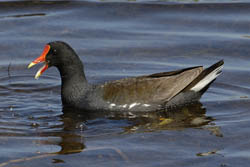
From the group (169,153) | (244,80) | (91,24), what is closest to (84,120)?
(169,153)

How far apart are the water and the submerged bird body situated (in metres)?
0.16

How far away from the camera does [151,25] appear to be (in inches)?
452

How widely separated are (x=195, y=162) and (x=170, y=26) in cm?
592

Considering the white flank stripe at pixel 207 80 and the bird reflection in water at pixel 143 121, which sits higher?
the white flank stripe at pixel 207 80

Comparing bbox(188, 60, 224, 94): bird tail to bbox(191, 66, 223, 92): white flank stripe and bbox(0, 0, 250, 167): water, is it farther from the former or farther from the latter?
bbox(0, 0, 250, 167): water

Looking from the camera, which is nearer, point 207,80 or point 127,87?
point 127,87

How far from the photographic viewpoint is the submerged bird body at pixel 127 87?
7759 millimetres

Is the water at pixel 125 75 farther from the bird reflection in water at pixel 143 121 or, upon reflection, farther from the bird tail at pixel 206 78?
the bird tail at pixel 206 78

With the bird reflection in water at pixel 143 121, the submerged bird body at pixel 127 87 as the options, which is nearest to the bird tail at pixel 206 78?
the submerged bird body at pixel 127 87

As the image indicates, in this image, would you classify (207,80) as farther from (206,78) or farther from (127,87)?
(127,87)

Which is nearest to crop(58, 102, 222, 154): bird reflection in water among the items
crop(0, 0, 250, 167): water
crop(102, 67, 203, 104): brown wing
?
crop(0, 0, 250, 167): water

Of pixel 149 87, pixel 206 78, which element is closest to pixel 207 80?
pixel 206 78

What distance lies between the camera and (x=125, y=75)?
29.7 feet

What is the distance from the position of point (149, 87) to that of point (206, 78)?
2.59 feet
